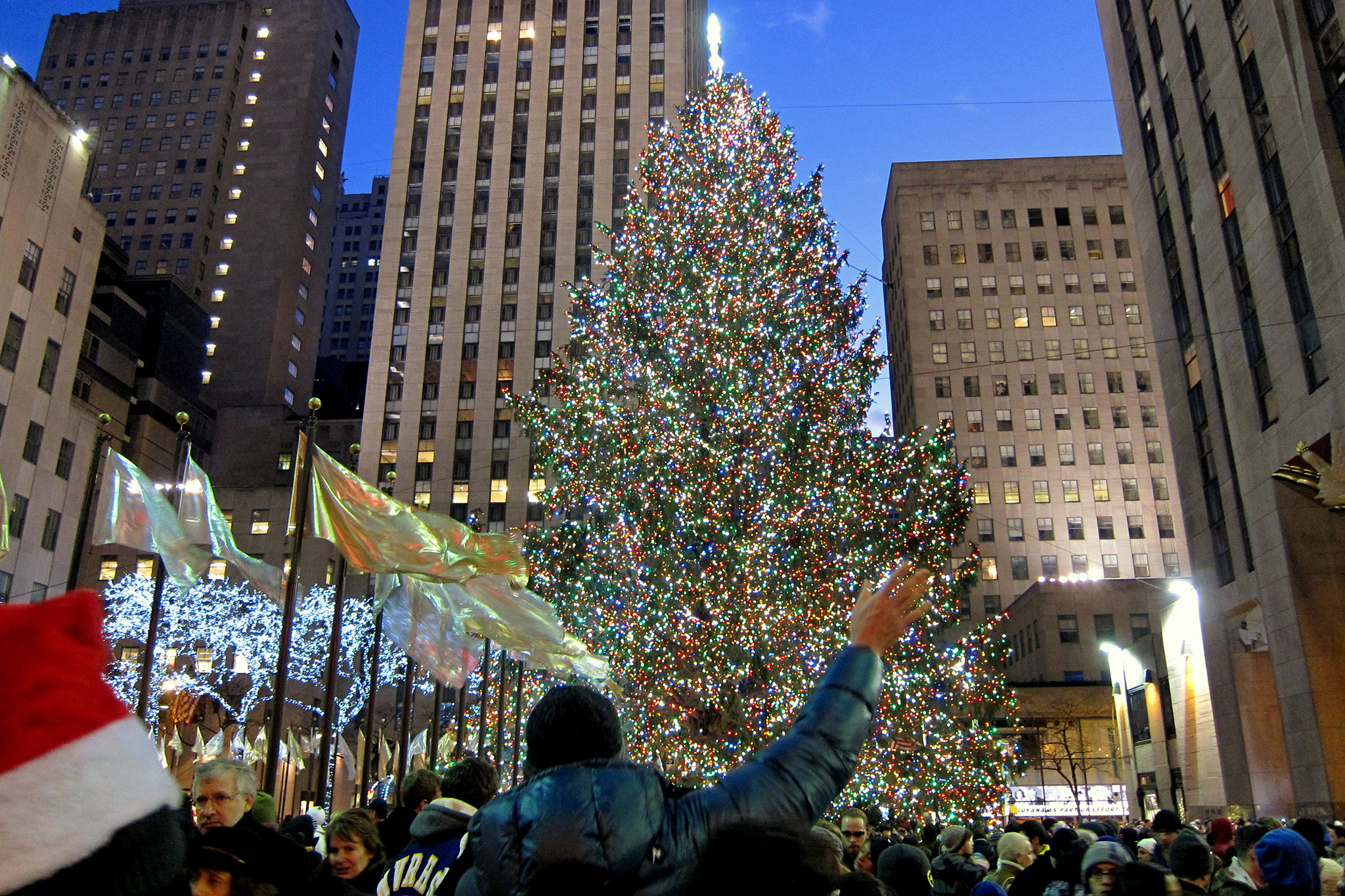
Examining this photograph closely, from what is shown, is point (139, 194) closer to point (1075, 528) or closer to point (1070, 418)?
point (1070, 418)

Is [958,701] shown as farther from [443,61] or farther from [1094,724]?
[443,61]

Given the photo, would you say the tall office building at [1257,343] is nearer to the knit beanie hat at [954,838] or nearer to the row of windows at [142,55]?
the knit beanie hat at [954,838]

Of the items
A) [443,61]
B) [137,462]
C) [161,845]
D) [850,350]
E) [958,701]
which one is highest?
[443,61]

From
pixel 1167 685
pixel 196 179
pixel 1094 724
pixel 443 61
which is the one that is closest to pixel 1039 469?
pixel 1094 724

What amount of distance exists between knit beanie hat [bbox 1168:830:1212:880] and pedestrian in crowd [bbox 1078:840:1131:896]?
0.51 metres

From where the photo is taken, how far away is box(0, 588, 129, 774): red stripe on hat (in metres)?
1.59

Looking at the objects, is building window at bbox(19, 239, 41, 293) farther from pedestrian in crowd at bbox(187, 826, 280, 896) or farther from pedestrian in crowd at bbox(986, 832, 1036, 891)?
pedestrian in crowd at bbox(187, 826, 280, 896)

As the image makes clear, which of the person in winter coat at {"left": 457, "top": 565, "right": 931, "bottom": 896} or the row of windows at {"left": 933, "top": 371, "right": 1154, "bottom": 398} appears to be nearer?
the person in winter coat at {"left": 457, "top": 565, "right": 931, "bottom": 896}

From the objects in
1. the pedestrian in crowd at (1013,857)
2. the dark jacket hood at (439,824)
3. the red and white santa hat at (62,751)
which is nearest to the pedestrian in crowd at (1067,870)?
the pedestrian in crowd at (1013,857)

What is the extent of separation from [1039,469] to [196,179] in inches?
3265

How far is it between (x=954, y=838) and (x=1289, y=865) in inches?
167

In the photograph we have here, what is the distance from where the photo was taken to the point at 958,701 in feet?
85.7

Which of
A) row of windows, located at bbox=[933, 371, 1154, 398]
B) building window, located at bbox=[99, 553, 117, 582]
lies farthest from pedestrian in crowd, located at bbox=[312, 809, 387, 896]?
row of windows, located at bbox=[933, 371, 1154, 398]

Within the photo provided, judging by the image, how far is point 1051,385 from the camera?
8375 cm
